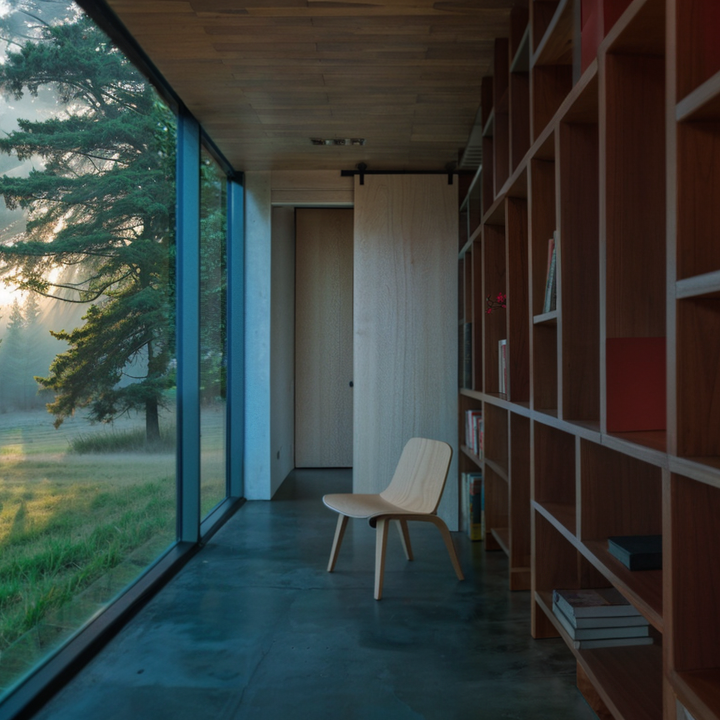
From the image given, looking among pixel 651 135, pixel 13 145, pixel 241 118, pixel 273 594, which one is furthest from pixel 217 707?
pixel 241 118

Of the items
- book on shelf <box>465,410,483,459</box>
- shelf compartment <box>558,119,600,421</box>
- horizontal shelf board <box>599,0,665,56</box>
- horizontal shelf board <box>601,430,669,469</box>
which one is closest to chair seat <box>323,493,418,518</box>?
book on shelf <box>465,410,483,459</box>

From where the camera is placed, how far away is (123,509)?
3.25 m

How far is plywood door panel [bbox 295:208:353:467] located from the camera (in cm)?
733

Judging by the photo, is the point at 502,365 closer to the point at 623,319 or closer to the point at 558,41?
the point at 558,41

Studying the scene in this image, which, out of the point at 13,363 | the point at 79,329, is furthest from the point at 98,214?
the point at 13,363

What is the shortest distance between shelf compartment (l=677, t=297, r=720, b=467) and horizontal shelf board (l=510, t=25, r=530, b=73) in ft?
6.03

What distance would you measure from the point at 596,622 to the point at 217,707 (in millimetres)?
1265

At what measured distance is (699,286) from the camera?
130 cm

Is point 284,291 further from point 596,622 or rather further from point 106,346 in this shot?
point 596,622

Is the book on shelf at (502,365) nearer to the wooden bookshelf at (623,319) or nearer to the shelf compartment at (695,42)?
the wooden bookshelf at (623,319)

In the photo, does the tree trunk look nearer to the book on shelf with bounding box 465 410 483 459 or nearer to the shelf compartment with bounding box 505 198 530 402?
the shelf compartment with bounding box 505 198 530 402

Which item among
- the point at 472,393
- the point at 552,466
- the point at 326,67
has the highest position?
the point at 326,67

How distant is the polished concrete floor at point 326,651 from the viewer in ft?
7.22

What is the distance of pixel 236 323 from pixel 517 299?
9.41 ft
